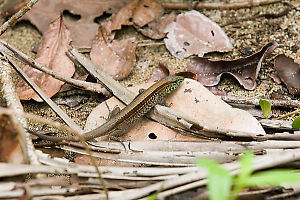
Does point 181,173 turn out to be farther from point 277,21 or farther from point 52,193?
point 277,21

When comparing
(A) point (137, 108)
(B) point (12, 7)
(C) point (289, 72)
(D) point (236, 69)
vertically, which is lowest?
(A) point (137, 108)

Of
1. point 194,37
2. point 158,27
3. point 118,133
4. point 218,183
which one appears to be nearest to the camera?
point 218,183

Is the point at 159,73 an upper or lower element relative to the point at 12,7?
lower

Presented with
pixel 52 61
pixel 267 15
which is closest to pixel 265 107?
pixel 267 15

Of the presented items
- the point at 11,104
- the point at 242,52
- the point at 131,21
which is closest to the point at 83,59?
the point at 131,21

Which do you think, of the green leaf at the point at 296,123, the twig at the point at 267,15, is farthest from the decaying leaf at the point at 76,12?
the green leaf at the point at 296,123

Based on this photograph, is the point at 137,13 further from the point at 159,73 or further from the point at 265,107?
the point at 265,107

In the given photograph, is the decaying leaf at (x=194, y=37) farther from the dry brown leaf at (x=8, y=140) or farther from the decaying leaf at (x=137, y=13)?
the dry brown leaf at (x=8, y=140)

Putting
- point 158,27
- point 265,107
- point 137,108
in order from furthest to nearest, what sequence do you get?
point 158,27, point 137,108, point 265,107
